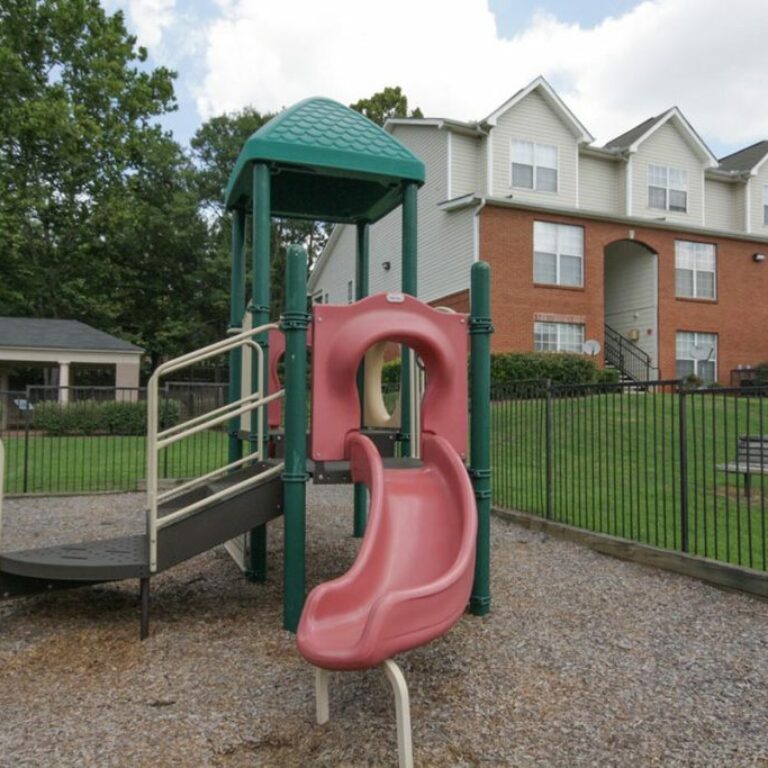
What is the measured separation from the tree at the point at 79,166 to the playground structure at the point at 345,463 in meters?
27.0

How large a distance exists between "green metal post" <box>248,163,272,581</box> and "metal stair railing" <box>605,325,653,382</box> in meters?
17.5

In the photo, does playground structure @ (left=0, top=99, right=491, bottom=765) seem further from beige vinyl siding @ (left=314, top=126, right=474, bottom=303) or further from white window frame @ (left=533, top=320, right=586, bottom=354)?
white window frame @ (left=533, top=320, right=586, bottom=354)

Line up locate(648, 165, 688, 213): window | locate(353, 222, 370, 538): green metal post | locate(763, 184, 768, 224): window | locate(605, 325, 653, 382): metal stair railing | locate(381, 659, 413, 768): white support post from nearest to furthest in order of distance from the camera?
locate(381, 659, 413, 768): white support post
locate(353, 222, 370, 538): green metal post
locate(605, 325, 653, 382): metal stair railing
locate(648, 165, 688, 213): window
locate(763, 184, 768, 224): window

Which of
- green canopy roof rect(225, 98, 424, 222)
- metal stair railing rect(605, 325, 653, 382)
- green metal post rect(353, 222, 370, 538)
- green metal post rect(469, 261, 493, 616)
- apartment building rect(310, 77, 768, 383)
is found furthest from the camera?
metal stair railing rect(605, 325, 653, 382)

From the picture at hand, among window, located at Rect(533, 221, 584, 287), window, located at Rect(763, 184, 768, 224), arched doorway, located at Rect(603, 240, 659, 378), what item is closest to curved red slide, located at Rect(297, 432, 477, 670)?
window, located at Rect(533, 221, 584, 287)

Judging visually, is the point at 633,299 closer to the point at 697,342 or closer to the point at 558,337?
the point at 697,342

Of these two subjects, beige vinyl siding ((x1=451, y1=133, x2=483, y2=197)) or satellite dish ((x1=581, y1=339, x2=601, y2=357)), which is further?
beige vinyl siding ((x1=451, y1=133, x2=483, y2=197))

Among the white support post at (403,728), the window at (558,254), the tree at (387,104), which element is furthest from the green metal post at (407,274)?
the tree at (387,104)

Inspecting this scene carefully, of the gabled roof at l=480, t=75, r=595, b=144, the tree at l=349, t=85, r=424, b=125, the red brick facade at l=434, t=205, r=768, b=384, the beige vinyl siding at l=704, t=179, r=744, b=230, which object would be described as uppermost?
the tree at l=349, t=85, r=424, b=125

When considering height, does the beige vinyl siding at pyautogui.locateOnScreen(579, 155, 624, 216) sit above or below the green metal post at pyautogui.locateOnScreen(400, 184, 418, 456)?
above

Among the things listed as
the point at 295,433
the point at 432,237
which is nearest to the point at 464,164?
the point at 432,237

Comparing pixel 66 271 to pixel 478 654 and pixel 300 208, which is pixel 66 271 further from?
pixel 478 654

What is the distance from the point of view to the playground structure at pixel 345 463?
9.77ft

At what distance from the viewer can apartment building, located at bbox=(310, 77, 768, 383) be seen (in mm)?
18734
